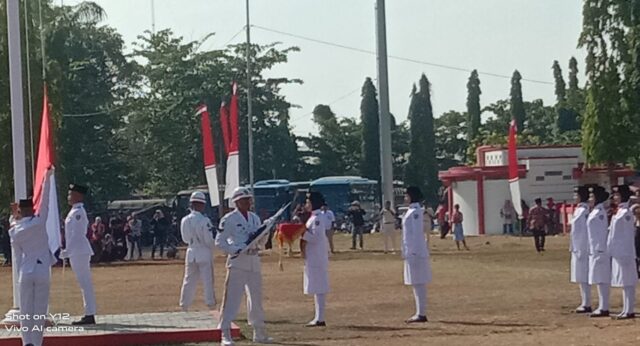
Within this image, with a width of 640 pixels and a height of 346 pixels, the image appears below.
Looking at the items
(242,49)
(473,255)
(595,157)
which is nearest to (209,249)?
(473,255)

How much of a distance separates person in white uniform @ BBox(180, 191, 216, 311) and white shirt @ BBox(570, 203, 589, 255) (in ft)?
19.1

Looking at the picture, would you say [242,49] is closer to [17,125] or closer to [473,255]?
[473,255]

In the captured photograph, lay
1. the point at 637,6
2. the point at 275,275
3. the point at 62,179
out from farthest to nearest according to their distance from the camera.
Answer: the point at 62,179 < the point at 637,6 < the point at 275,275

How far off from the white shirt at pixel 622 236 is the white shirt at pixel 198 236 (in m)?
6.17

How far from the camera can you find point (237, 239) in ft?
49.9

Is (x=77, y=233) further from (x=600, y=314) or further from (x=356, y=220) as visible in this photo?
(x=356, y=220)

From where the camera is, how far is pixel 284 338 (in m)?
16.3

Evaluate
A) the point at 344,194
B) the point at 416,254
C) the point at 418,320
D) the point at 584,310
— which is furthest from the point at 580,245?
the point at 344,194

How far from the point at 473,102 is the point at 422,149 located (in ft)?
32.7

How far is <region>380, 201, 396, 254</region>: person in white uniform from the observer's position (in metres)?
39.7

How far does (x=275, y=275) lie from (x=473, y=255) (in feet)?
27.3

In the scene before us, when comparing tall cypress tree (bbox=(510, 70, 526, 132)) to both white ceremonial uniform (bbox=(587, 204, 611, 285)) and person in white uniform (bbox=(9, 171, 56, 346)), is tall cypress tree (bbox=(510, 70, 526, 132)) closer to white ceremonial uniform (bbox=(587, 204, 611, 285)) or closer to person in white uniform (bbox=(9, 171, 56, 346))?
white ceremonial uniform (bbox=(587, 204, 611, 285))

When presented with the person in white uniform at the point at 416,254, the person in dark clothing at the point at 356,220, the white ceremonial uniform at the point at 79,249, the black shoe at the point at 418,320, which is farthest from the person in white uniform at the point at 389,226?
the white ceremonial uniform at the point at 79,249

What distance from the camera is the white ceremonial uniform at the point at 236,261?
15164 millimetres
